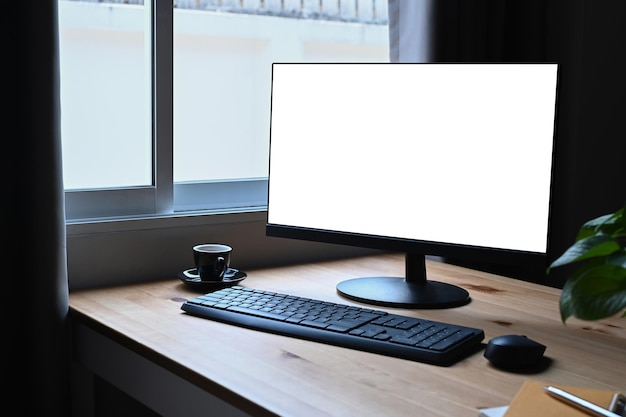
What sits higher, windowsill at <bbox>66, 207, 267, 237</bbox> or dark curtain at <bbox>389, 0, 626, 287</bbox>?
dark curtain at <bbox>389, 0, 626, 287</bbox>

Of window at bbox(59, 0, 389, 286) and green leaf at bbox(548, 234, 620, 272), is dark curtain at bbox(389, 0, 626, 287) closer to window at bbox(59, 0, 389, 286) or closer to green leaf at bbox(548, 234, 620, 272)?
window at bbox(59, 0, 389, 286)

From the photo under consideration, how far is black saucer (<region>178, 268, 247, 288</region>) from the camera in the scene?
1618 mm

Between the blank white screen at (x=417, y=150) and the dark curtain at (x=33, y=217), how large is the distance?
18.0 inches

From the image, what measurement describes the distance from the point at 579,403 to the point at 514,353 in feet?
0.63

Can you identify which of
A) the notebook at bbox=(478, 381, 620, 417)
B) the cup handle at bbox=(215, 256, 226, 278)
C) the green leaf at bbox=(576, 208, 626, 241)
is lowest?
the notebook at bbox=(478, 381, 620, 417)

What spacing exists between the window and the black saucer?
0.32ft

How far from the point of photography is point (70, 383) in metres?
1.51

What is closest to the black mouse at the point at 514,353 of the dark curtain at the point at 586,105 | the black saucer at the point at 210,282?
the black saucer at the point at 210,282

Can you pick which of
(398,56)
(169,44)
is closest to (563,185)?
(398,56)

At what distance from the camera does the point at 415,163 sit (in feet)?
5.08

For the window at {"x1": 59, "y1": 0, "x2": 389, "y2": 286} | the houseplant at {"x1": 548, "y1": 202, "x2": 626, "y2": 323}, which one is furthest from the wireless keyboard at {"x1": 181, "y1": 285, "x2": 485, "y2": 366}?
the houseplant at {"x1": 548, "y1": 202, "x2": 626, "y2": 323}

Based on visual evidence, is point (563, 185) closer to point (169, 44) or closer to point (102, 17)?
point (169, 44)

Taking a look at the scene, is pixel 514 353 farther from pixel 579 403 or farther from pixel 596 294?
pixel 596 294

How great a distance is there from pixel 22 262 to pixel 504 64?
0.94m
